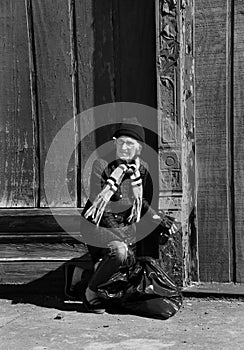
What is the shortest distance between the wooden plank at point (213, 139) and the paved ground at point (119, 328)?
0.33m

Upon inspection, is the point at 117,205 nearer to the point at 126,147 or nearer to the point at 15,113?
the point at 126,147

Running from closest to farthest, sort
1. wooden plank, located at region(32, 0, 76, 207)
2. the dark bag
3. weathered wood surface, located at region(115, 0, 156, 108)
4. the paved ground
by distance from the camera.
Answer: the paved ground, the dark bag, weathered wood surface, located at region(115, 0, 156, 108), wooden plank, located at region(32, 0, 76, 207)

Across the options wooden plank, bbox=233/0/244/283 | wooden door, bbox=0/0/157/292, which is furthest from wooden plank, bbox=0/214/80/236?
wooden plank, bbox=233/0/244/283

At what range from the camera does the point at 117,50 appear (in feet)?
16.6

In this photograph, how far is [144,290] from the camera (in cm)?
453

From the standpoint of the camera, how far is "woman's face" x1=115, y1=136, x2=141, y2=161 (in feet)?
15.5

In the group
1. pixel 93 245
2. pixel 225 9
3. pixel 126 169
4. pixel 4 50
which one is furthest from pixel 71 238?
pixel 225 9

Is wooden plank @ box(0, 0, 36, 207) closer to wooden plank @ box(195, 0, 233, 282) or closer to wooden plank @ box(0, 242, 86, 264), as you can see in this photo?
wooden plank @ box(0, 242, 86, 264)

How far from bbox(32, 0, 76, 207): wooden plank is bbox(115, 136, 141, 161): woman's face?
0.57 metres

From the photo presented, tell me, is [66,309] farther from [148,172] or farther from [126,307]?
[148,172]

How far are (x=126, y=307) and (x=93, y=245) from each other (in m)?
0.46

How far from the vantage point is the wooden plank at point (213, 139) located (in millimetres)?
4859

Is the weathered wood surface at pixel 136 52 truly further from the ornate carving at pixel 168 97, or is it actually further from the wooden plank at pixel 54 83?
the wooden plank at pixel 54 83

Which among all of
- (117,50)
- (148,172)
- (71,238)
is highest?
(117,50)
